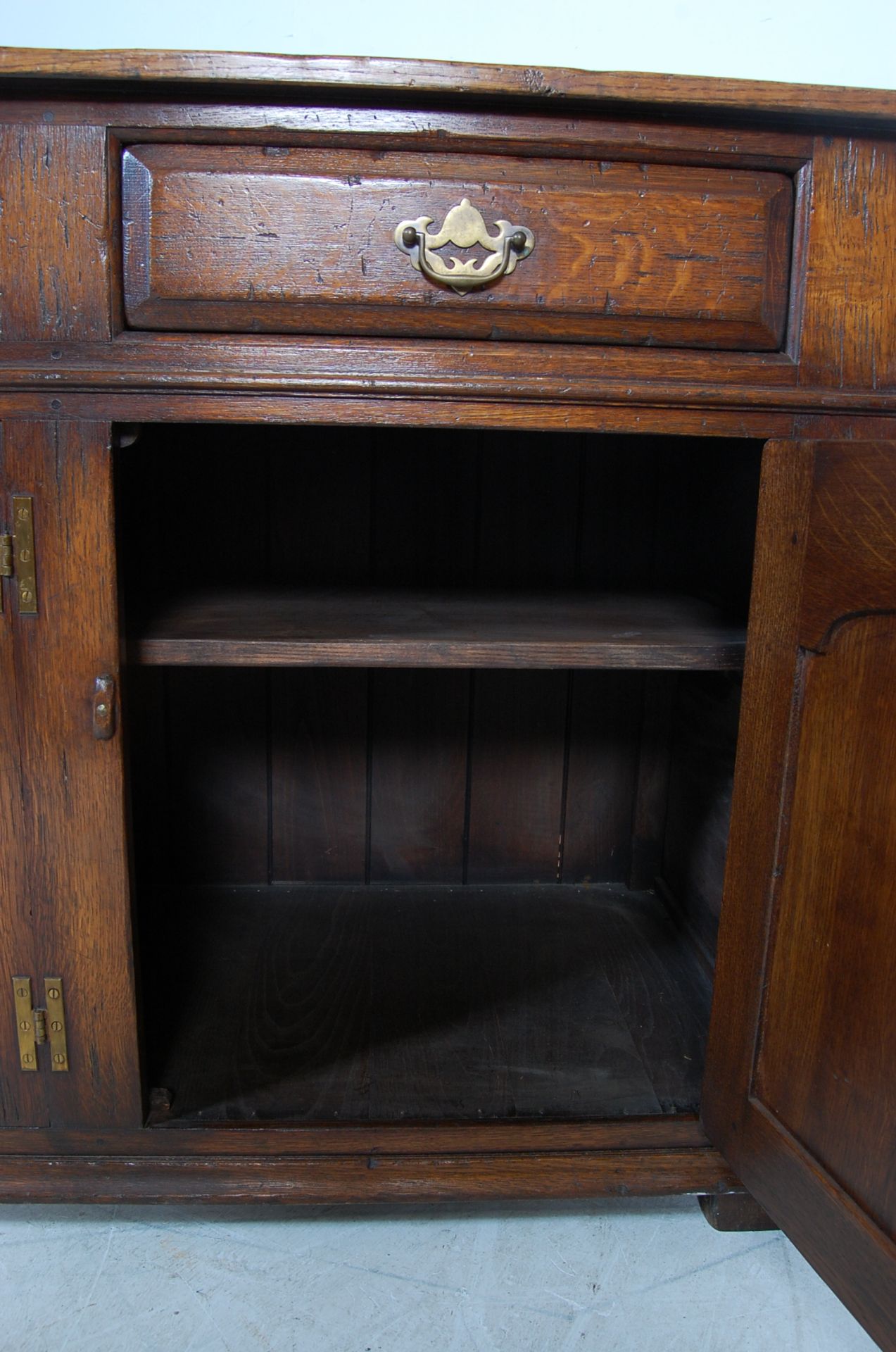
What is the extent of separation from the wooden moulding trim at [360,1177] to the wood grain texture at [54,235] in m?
0.78

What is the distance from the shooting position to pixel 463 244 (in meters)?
0.84

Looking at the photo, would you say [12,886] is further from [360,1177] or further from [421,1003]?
[421,1003]

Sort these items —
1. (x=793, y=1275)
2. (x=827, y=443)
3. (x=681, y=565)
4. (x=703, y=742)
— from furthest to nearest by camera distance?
(x=681, y=565) → (x=703, y=742) → (x=793, y=1275) → (x=827, y=443)

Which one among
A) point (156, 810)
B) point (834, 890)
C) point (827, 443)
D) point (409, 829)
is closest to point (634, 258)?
point (827, 443)

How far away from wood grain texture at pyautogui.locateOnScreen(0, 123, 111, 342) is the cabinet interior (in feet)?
1.16

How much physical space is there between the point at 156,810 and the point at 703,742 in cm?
85

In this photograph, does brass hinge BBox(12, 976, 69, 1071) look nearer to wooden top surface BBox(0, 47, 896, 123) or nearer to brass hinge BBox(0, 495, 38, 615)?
brass hinge BBox(0, 495, 38, 615)

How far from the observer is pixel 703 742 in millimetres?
1399

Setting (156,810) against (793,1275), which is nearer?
(793,1275)

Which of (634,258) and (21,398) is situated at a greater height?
(634,258)

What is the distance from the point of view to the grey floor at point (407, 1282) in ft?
2.99

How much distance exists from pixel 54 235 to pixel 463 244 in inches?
13.3

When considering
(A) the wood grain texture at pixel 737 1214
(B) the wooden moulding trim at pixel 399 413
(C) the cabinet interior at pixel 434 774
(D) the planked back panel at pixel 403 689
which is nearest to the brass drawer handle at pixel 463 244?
(B) the wooden moulding trim at pixel 399 413

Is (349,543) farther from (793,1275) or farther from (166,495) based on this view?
(793,1275)
